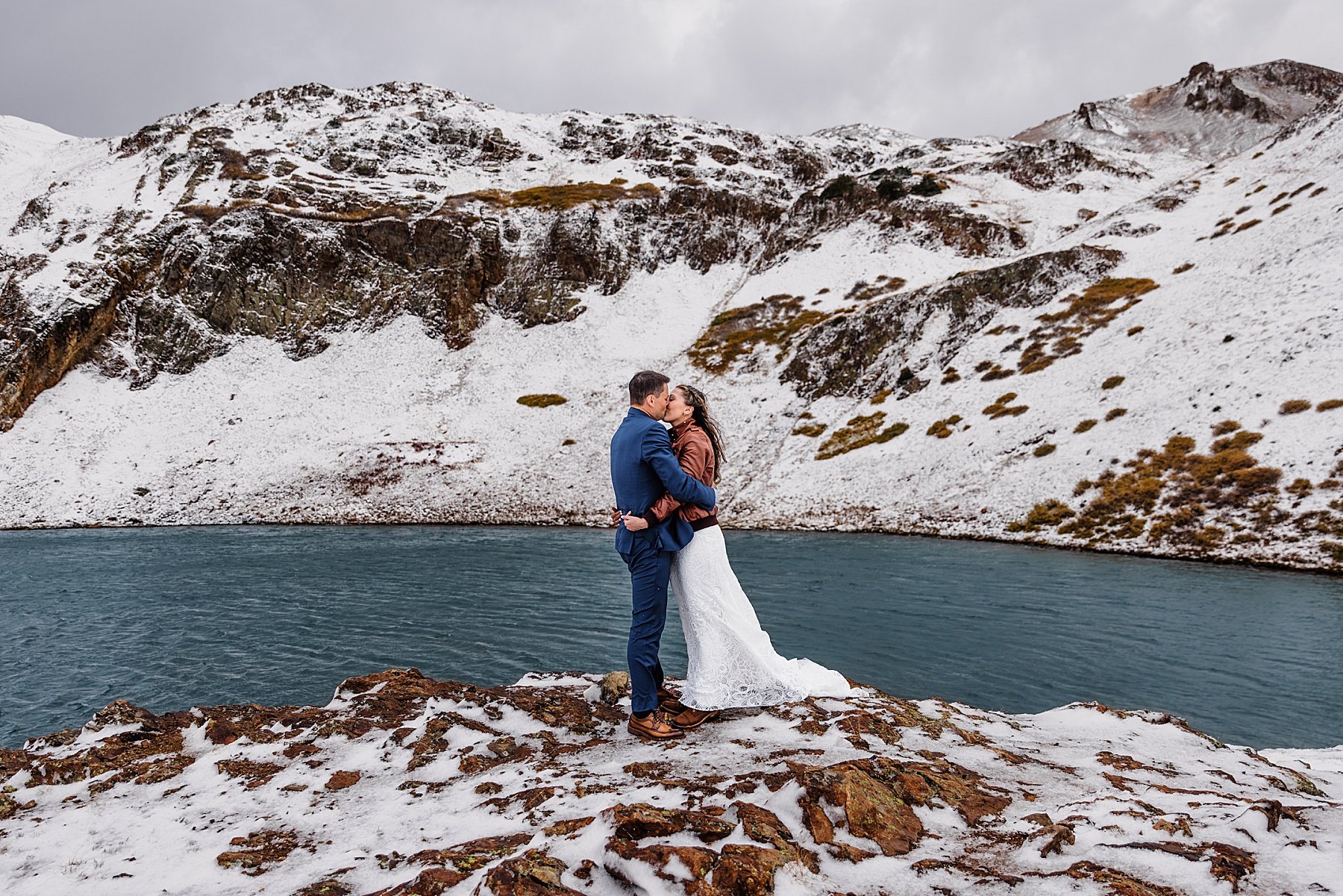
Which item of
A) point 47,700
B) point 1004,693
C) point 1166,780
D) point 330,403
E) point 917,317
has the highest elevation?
point 917,317

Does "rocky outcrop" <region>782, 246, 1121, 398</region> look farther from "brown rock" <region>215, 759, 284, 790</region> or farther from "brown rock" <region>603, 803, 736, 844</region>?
"brown rock" <region>603, 803, 736, 844</region>

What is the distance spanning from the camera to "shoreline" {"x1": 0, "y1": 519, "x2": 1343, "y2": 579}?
917 inches

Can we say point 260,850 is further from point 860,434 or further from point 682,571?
point 860,434

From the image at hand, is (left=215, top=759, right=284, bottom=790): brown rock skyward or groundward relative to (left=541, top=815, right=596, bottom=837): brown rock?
groundward

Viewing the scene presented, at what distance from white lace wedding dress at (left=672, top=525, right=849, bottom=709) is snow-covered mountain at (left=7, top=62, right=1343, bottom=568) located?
81.4ft

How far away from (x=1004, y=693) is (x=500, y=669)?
1020cm

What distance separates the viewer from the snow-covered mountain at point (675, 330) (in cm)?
3334

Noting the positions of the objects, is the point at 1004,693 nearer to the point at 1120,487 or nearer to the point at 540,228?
the point at 1120,487

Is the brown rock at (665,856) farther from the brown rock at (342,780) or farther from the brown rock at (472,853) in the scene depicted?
the brown rock at (342,780)

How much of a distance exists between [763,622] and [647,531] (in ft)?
→ 39.7

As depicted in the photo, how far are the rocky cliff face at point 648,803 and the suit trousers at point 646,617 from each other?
0.58 metres

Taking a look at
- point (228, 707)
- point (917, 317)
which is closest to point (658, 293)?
point (917, 317)

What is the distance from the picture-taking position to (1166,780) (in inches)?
240

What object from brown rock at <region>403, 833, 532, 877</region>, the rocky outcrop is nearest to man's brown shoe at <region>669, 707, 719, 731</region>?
brown rock at <region>403, 833, 532, 877</region>
